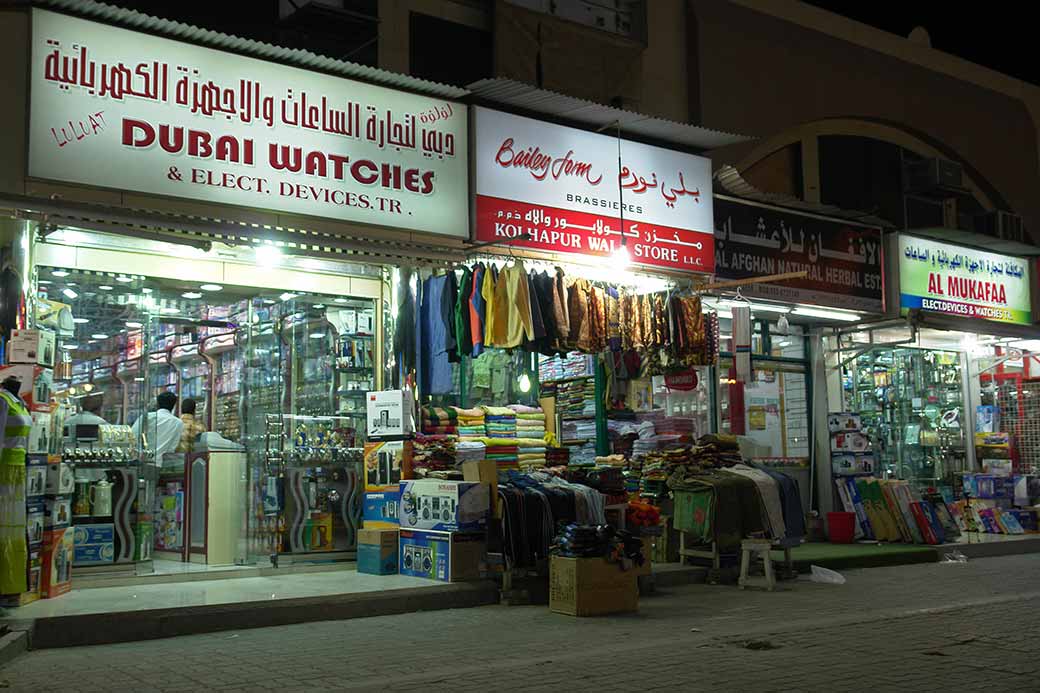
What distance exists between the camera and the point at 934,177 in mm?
19156

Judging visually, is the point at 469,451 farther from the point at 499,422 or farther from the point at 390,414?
the point at 390,414

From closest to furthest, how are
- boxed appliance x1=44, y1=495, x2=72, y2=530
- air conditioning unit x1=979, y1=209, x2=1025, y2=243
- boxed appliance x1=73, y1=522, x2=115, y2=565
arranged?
boxed appliance x1=44, y1=495, x2=72, y2=530 → boxed appliance x1=73, y1=522, x2=115, y2=565 → air conditioning unit x1=979, y1=209, x2=1025, y2=243

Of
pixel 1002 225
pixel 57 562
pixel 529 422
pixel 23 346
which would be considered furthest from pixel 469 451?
pixel 1002 225

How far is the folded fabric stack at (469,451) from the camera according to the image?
11.5 m

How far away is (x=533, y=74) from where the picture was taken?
14.1m

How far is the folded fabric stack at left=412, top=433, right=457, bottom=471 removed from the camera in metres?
11.2

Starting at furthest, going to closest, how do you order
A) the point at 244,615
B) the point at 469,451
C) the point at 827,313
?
the point at 827,313
the point at 469,451
the point at 244,615

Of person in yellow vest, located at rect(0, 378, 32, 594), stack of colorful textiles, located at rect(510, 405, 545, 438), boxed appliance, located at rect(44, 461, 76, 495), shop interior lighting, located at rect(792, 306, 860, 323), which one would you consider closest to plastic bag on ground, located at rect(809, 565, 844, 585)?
stack of colorful textiles, located at rect(510, 405, 545, 438)

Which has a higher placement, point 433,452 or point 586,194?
point 586,194

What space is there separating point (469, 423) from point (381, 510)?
1.48 meters

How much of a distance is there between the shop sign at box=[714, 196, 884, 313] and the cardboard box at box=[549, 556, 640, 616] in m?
6.14

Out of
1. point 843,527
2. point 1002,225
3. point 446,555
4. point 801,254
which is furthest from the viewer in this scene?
point 1002,225

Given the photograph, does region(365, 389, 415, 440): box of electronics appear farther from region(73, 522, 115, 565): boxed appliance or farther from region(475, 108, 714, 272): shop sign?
region(73, 522, 115, 565): boxed appliance

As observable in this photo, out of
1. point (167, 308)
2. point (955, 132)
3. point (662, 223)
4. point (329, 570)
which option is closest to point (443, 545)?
point (329, 570)
